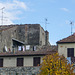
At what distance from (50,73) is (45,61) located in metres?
1.99

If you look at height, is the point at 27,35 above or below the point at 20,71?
above

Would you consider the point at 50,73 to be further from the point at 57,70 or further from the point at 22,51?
the point at 22,51

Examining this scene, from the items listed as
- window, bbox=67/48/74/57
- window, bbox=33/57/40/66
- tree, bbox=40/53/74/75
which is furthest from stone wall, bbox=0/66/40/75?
tree, bbox=40/53/74/75

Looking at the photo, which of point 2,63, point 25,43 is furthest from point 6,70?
point 25,43

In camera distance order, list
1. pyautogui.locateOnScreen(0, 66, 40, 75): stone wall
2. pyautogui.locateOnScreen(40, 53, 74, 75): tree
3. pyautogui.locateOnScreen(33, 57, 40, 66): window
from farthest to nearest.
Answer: pyautogui.locateOnScreen(33, 57, 40, 66): window
pyautogui.locateOnScreen(0, 66, 40, 75): stone wall
pyautogui.locateOnScreen(40, 53, 74, 75): tree

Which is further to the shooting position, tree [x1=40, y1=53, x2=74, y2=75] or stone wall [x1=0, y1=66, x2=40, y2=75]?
stone wall [x1=0, y1=66, x2=40, y2=75]

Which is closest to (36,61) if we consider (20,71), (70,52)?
(20,71)

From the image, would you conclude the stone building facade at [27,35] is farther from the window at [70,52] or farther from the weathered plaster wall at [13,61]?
the window at [70,52]

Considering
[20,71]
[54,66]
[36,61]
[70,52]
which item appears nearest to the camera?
[54,66]

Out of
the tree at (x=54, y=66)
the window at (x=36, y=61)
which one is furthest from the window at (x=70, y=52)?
the tree at (x=54, y=66)

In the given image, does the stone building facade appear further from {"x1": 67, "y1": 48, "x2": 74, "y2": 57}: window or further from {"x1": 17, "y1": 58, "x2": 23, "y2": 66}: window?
{"x1": 67, "y1": 48, "x2": 74, "y2": 57}: window

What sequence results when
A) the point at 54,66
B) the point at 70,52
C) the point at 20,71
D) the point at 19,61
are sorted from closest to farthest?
1. the point at 54,66
2. the point at 70,52
3. the point at 20,71
4. the point at 19,61

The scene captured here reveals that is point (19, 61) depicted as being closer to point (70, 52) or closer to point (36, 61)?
point (36, 61)

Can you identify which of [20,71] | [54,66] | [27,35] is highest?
[27,35]
